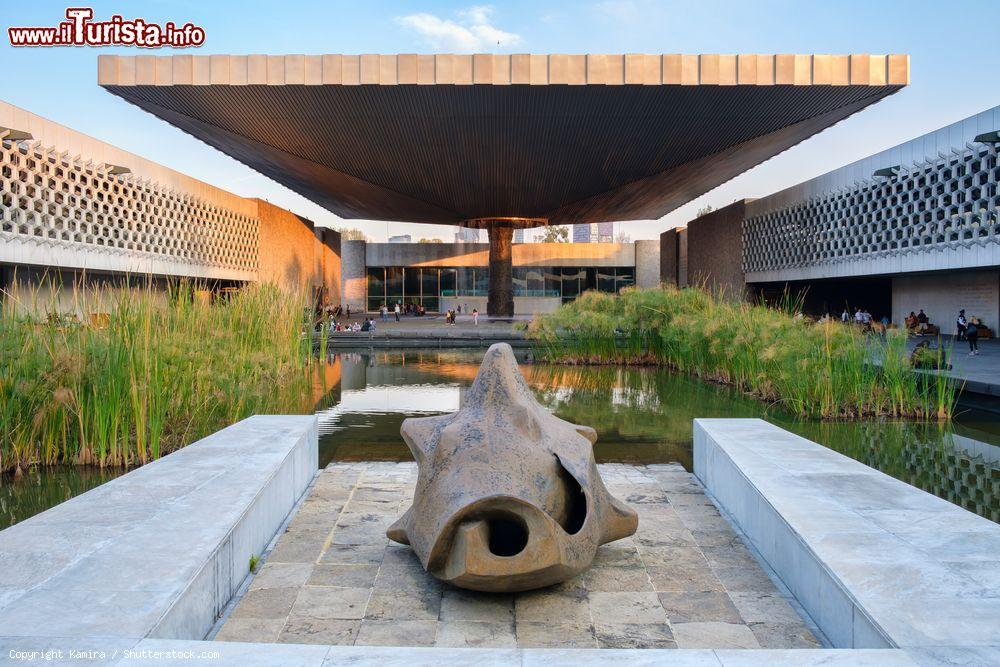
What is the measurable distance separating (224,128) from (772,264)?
18.1 m

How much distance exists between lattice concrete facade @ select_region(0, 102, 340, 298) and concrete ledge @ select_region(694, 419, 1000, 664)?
785cm

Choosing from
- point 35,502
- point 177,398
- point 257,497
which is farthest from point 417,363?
point 257,497

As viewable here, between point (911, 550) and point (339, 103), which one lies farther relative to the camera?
point (339, 103)

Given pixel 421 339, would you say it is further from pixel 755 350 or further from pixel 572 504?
pixel 572 504

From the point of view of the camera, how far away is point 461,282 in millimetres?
39094

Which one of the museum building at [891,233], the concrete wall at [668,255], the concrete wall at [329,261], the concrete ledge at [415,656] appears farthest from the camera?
the concrete wall at [668,255]

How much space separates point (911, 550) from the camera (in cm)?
278

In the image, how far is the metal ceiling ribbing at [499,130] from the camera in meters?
16.3

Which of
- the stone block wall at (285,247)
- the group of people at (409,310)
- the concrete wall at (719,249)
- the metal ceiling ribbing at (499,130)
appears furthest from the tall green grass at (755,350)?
the group of people at (409,310)

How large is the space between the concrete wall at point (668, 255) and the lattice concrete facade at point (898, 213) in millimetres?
11437

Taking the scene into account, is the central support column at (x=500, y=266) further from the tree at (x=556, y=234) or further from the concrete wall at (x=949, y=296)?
the tree at (x=556, y=234)

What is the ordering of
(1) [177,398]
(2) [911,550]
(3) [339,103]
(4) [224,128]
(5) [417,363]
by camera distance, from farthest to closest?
(4) [224,128], (3) [339,103], (5) [417,363], (1) [177,398], (2) [911,550]

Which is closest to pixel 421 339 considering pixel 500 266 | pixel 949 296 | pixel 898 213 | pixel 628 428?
pixel 500 266

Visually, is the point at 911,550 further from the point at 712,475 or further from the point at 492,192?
the point at 492,192
